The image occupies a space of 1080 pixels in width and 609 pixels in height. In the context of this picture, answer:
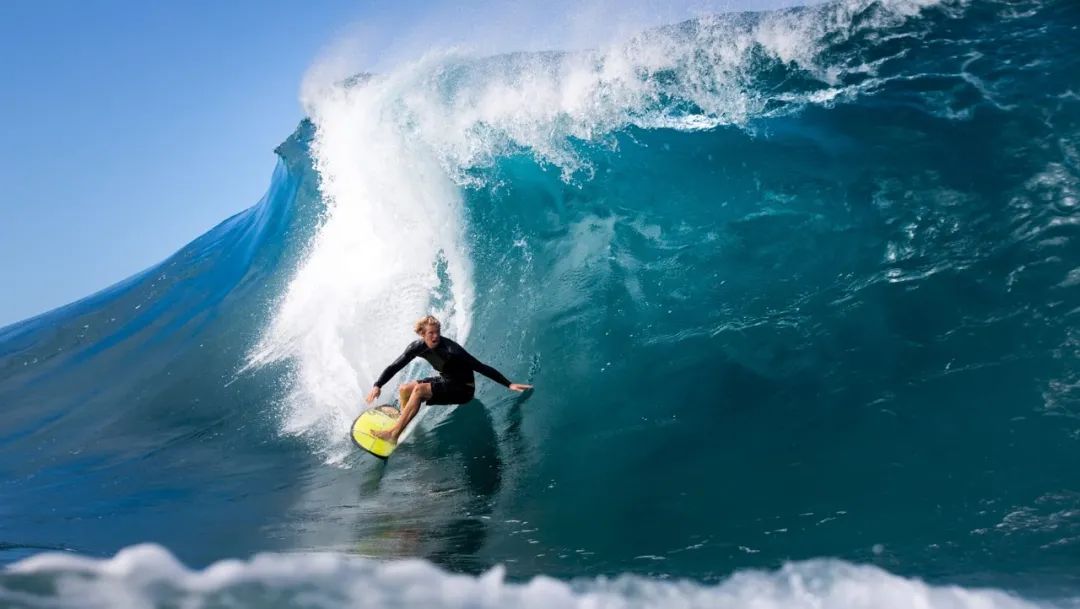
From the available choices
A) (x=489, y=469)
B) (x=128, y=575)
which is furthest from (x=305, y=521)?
(x=128, y=575)

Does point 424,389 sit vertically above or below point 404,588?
above

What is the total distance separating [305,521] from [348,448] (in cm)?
140

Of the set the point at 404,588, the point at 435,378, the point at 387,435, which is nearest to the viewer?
the point at 404,588

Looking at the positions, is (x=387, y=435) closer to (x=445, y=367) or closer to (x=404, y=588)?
(x=445, y=367)

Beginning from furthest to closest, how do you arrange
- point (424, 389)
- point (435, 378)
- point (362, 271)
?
point (362, 271) → point (435, 378) → point (424, 389)

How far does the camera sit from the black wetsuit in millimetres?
6027

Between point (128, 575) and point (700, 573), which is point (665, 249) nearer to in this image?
point (700, 573)

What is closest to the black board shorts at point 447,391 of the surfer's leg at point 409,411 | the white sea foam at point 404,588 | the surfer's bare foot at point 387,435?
the surfer's leg at point 409,411

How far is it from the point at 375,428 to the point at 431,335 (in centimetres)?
91

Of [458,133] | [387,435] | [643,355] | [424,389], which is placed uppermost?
[458,133]

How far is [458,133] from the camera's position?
9.50 meters

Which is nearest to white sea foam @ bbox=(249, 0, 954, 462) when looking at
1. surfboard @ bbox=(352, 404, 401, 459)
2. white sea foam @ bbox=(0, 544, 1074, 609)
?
surfboard @ bbox=(352, 404, 401, 459)

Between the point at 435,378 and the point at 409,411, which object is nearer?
the point at 409,411

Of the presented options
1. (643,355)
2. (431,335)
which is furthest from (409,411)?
(643,355)
